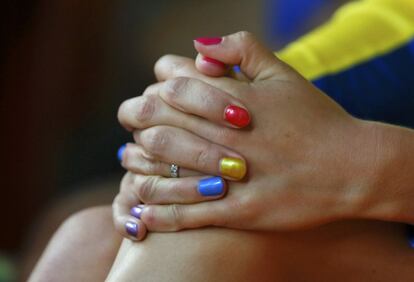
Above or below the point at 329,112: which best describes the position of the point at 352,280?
below

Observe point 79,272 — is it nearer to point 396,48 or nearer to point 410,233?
point 410,233

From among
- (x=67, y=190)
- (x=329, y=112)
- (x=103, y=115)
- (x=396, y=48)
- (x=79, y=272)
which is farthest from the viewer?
(x=103, y=115)

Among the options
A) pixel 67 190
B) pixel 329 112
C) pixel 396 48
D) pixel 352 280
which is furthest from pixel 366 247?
pixel 67 190

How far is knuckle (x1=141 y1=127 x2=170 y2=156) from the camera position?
70cm

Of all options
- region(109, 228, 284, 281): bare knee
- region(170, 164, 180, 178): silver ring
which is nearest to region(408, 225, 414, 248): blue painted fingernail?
region(109, 228, 284, 281): bare knee

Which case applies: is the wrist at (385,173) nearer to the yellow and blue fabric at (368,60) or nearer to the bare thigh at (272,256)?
the bare thigh at (272,256)

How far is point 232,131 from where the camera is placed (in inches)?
26.1

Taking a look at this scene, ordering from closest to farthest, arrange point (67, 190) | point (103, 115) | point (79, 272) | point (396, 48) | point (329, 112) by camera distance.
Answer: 1. point (329, 112)
2. point (79, 272)
3. point (396, 48)
4. point (67, 190)
5. point (103, 115)

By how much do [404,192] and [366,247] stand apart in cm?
8

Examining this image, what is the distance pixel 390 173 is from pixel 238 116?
162 millimetres

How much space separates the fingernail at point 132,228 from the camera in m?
0.70

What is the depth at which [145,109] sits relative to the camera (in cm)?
73

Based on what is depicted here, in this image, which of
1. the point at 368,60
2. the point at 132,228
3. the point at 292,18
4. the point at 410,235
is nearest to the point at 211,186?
the point at 132,228

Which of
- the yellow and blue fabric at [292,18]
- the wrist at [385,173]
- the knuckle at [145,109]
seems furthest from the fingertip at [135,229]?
the yellow and blue fabric at [292,18]
